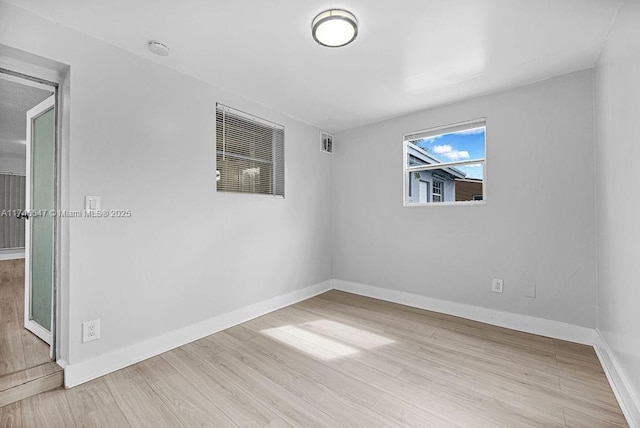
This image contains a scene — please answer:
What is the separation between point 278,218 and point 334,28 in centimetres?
219

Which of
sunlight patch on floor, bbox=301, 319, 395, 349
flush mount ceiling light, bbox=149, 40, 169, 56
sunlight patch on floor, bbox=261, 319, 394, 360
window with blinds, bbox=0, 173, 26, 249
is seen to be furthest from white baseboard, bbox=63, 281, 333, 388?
flush mount ceiling light, bbox=149, 40, 169, 56

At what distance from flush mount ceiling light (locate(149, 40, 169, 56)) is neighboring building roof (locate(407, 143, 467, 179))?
278 cm

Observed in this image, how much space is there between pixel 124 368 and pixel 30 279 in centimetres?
105

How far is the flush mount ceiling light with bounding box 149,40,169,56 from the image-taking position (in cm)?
208

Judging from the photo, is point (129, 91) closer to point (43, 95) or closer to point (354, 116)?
point (43, 95)

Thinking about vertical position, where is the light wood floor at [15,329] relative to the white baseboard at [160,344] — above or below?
above

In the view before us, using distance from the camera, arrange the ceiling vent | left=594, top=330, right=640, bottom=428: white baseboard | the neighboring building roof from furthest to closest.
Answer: the ceiling vent
the neighboring building roof
left=594, top=330, right=640, bottom=428: white baseboard

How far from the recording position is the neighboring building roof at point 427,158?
10.5 feet

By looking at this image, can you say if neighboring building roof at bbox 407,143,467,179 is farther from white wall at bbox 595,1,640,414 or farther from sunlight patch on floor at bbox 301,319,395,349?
sunlight patch on floor at bbox 301,319,395,349

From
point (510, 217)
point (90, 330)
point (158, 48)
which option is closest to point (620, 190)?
point (510, 217)

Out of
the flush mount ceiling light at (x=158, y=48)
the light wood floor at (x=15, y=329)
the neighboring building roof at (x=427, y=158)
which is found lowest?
the light wood floor at (x=15, y=329)

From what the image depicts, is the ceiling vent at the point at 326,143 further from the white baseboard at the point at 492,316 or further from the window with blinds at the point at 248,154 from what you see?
the white baseboard at the point at 492,316

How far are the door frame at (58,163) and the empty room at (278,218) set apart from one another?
0.02m

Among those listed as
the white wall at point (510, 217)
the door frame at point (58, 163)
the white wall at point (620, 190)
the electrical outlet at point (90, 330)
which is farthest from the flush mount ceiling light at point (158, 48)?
the white wall at point (620, 190)
